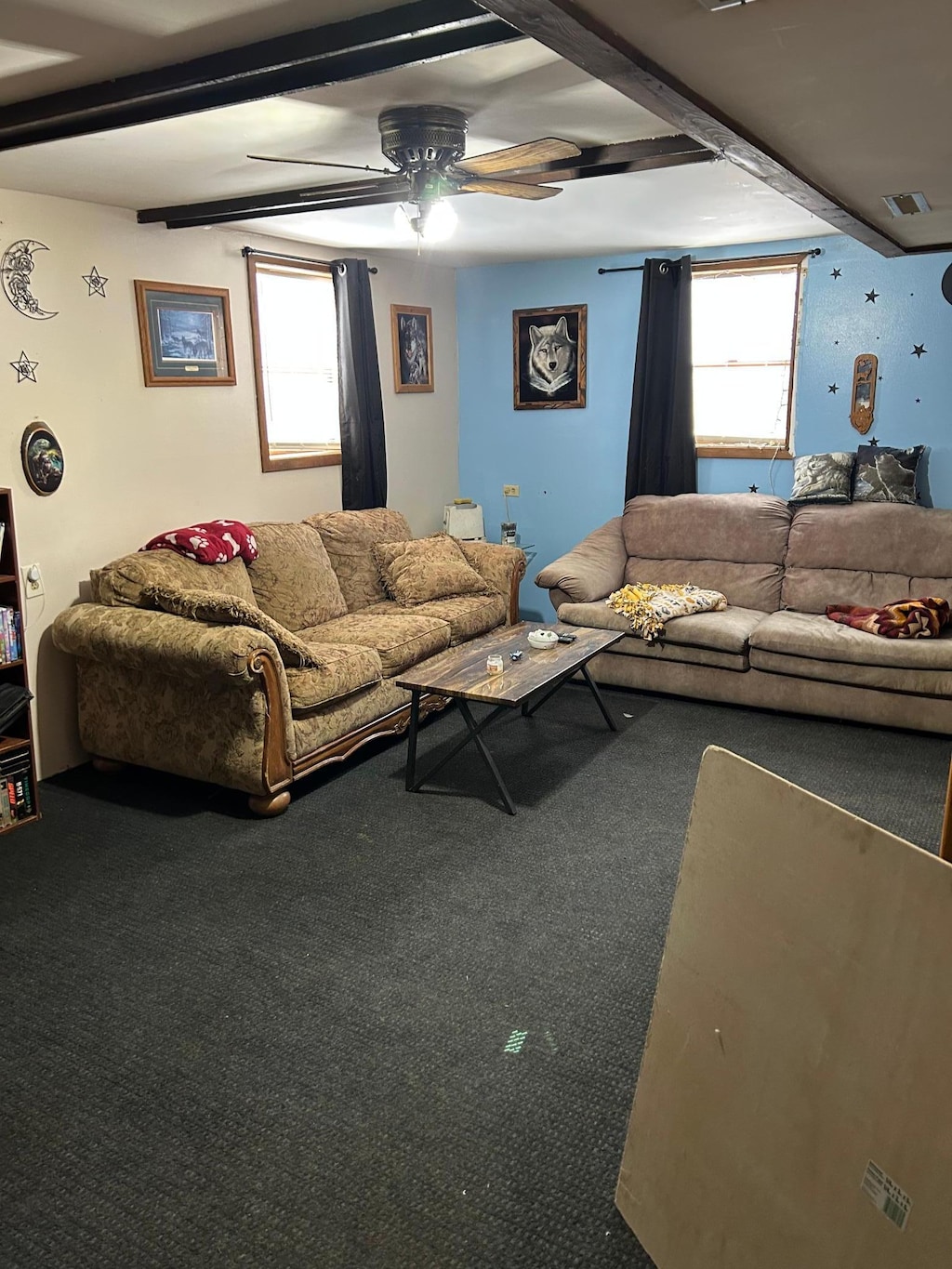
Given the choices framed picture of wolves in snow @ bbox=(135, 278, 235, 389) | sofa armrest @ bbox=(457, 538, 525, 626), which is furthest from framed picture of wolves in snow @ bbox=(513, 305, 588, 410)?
framed picture of wolves in snow @ bbox=(135, 278, 235, 389)

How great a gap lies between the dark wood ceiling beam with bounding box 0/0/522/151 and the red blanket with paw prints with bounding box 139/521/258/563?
5.65 feet

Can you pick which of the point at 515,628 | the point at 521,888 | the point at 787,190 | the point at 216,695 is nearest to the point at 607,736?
the point at 515,628

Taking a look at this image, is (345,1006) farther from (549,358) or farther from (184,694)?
(549,358)

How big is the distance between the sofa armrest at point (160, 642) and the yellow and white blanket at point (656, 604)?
200 cm

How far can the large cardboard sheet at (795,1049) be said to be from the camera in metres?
1.13

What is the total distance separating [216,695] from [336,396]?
240 cm

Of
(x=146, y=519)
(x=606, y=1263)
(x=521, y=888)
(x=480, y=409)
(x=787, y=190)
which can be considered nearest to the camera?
(x=606, y=1263)

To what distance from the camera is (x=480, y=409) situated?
244 inches

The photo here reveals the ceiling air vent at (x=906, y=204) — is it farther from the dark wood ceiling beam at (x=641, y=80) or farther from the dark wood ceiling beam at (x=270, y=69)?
the dark wood ceiling beam at (x=270, y=69)

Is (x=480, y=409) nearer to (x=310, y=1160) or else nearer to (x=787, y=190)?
(x=787, y=190)

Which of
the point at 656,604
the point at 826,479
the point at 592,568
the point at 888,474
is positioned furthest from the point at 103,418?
the point at 888,474

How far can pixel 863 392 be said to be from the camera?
496 centimetres

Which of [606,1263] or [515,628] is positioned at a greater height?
[515,628]

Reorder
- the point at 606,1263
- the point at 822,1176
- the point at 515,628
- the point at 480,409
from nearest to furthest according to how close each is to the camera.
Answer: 1. the point at 822,1176
2. the point at 606,1263
3. the point at 515,628
4. the point at 480,409
